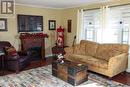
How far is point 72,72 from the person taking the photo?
352 cm

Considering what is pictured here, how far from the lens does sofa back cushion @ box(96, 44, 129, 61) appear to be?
4262 mm

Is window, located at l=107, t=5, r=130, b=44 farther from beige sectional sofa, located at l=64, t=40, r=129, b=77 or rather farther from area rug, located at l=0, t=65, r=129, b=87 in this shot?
area rug, located at l=0, t=65, r=129, b=87

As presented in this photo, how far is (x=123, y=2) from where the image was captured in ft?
14.5

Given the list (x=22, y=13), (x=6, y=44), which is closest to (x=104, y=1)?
(x=22, y=13)

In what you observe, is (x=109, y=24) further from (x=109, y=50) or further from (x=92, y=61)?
(x=92, y=61)

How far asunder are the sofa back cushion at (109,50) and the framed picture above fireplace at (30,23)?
9.11ft

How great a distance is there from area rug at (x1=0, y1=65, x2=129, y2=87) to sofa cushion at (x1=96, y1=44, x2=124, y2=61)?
672 millimetres

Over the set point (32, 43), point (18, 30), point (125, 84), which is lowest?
point (125, 84)

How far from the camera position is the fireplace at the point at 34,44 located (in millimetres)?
5660

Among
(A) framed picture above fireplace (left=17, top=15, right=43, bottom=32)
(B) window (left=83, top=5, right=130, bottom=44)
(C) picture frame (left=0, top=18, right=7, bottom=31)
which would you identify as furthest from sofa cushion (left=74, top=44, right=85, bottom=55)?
(C) picture frame (left=0, top=18, right=7, bottom=31)

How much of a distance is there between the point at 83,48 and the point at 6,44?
2715 mm

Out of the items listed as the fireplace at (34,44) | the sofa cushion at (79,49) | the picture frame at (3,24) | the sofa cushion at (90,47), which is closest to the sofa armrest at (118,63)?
the sofa cushion at (90,47)

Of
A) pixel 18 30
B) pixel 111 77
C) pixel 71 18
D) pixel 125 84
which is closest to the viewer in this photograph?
pixel 125 84

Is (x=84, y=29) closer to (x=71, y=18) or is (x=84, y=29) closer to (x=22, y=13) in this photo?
(x=71, y=18)
